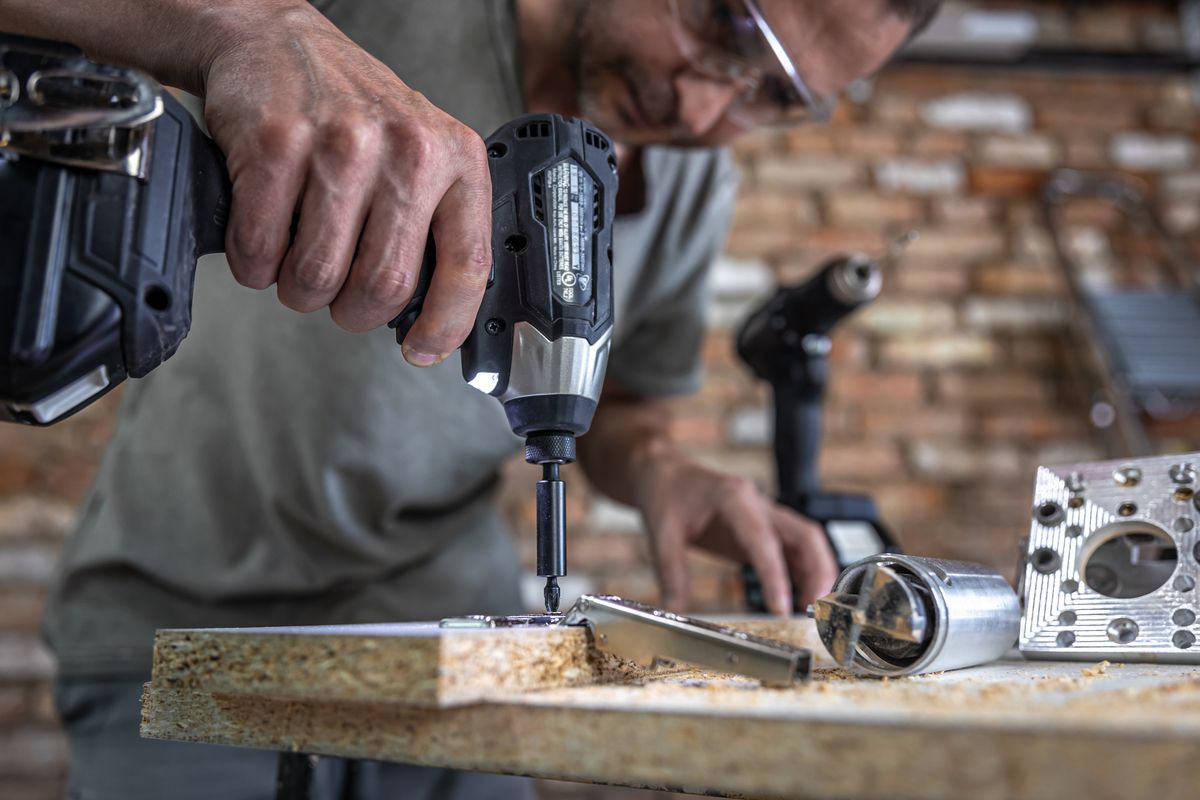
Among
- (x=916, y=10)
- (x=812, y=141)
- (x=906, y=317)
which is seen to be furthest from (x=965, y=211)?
(x=916, y=10)

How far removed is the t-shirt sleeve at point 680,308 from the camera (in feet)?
5.72

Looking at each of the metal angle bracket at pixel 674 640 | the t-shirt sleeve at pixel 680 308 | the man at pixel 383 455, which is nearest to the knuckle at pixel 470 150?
the metal angle bracket at pixel 674 640

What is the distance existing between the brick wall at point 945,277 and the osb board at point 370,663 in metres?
1.69

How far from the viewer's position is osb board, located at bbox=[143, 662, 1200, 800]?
408 mm

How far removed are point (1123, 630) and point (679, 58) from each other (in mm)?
836

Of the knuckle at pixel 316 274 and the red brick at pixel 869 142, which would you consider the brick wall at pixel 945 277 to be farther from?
the knuckle at pixel 316 274

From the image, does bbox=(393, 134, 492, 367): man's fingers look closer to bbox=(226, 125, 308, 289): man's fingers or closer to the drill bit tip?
bbox=(226, 125, 308, 289): man's fingers

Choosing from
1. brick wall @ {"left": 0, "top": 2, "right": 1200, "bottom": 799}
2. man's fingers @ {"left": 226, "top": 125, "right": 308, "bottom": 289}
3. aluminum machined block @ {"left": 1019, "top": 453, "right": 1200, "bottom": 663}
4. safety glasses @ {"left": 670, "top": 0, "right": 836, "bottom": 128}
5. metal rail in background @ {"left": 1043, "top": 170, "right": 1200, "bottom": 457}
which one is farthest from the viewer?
brick wall @ {"left": 0, "top": 2, "right": 1200, "bottom": 799}

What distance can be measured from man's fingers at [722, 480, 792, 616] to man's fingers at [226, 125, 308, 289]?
0.82m

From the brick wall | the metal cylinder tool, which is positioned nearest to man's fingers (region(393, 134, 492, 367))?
A: the metal cylinder tool

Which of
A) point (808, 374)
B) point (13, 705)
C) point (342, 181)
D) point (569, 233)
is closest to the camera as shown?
point (342, 181)

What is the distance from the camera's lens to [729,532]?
→ 4.52 feet

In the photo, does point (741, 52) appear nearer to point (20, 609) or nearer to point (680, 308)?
point (680, 308)

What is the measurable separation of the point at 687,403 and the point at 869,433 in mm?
479
